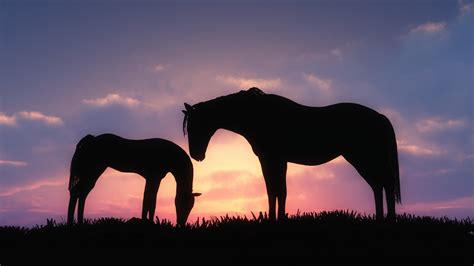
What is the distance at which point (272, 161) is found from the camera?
9930 millimetres

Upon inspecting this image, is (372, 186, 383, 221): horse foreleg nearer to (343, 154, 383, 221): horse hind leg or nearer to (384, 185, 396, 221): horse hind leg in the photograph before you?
(343, 154, 383, 221): horse hind leg

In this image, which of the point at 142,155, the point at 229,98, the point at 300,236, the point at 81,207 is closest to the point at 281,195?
the point at 300,236

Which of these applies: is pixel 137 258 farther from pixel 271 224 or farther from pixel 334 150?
pixel 334 150

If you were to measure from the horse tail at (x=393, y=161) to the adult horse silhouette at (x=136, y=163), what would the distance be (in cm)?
559

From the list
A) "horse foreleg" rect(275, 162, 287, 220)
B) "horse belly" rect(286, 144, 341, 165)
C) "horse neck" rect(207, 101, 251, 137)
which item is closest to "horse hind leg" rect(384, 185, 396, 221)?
"horse belly" rect(286, 144, 341, 165)

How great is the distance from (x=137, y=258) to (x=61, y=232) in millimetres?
3722

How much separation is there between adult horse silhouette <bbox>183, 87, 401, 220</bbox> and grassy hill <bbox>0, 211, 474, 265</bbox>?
107 cm

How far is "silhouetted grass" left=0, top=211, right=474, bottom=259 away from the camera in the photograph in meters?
7.86

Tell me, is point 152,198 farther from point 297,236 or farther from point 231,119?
point 297,236

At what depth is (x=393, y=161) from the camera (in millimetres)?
10609

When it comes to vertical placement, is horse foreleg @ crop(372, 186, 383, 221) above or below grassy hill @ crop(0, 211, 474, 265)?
above

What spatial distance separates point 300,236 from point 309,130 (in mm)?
2718

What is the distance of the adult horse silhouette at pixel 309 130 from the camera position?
33.8 feet

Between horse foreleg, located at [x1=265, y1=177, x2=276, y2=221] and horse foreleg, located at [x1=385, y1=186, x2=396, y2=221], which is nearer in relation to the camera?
horse foreleg, located at [x1=265, y1=177, x2=276, y2=221]
